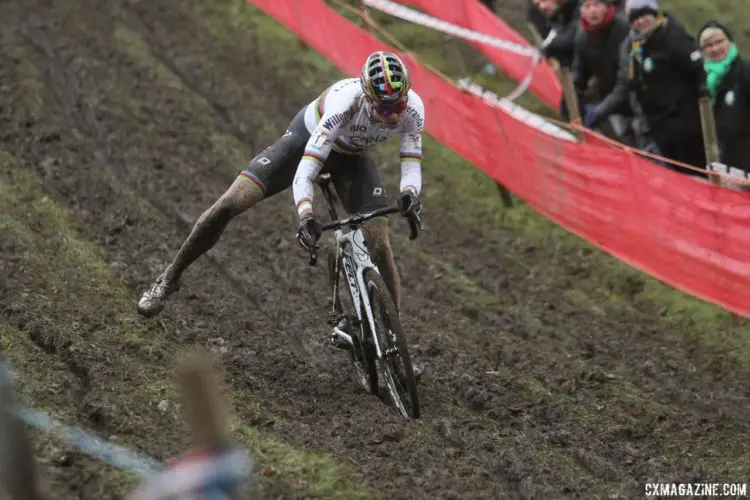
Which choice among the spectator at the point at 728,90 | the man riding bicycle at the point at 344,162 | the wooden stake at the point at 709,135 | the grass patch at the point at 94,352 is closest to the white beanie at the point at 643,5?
the spectator at the point at 728,90

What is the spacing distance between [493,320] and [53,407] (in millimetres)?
4518

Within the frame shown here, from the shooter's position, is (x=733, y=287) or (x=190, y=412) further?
(x=733, y=287)

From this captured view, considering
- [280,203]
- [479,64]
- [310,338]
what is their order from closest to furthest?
[310,338], [280,203], [479,64]

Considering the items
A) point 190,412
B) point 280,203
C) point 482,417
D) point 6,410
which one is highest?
point 190,412

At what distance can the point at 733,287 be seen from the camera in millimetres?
9469

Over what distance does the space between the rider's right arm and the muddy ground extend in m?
1.54

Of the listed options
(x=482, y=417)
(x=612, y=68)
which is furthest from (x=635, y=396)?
(x=612, y=68)

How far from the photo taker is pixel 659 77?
1018 cm

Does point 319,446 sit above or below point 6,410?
below

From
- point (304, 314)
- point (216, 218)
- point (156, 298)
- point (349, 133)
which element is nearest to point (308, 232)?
point (349, 133)

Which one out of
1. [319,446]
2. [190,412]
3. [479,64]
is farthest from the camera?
[479,64]

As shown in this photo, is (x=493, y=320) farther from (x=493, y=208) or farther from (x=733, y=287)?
(x=493, y=208)

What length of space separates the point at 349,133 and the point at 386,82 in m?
0.65

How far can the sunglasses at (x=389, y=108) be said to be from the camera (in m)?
7.46
